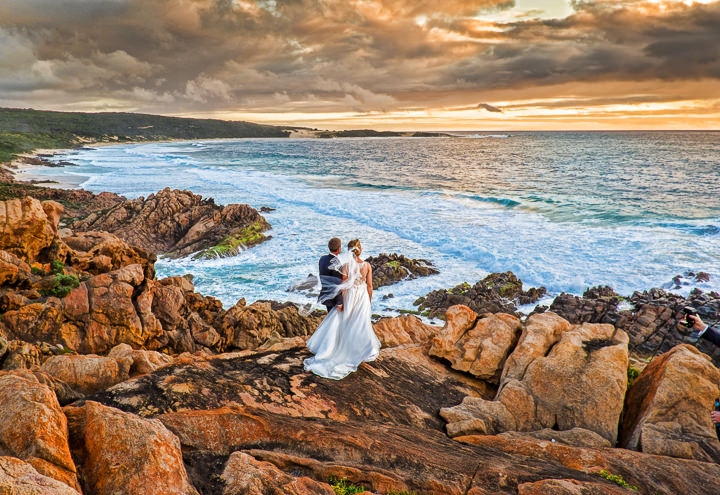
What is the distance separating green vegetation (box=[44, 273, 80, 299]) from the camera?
481 inches

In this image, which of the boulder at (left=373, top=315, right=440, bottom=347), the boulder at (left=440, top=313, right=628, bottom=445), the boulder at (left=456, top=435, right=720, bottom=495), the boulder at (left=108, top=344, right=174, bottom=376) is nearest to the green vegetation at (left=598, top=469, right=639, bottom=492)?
the boulder at (left=456, top=435, right=720, bottom=495)

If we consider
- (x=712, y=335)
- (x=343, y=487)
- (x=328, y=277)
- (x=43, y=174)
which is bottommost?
(x=343, y=487)

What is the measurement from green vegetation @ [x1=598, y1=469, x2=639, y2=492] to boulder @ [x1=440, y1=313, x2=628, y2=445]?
196 cm

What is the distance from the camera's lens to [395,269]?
934 inches

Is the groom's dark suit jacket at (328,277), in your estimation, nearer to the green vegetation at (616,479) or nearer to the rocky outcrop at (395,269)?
the green vegetation at (616,479)

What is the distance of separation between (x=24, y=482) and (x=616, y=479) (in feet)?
22.6

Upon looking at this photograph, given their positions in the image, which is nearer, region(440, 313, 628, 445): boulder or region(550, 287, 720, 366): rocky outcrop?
region(440, 313, 628, 445): boulder

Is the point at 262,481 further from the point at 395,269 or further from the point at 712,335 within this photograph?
the point at 395,269

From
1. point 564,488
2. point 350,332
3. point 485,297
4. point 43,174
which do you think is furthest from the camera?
point 43,174

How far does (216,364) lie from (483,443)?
15.8 feet

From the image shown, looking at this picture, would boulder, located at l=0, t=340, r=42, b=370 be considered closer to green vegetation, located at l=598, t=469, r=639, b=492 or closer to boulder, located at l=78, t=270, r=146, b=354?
boulder, located at l=78, t=270, r=146, b=354

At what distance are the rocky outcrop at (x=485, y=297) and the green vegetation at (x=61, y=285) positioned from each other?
44.5ft

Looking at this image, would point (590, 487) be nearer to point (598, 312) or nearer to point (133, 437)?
point (133, 437)

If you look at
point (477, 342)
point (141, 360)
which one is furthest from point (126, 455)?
point (477, 342)
